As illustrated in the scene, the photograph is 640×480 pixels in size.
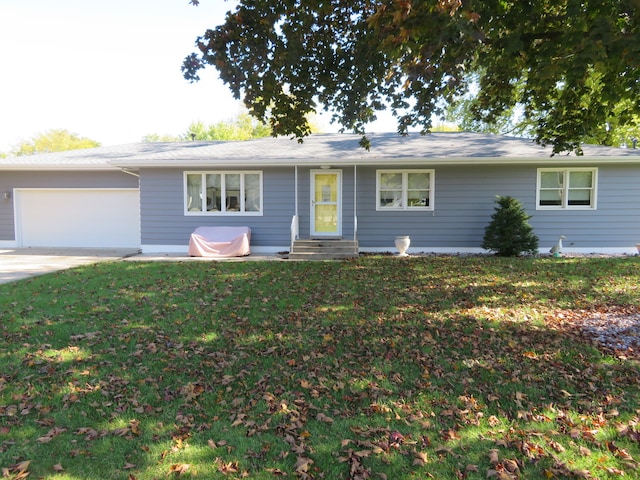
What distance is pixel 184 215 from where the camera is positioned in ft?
40.1

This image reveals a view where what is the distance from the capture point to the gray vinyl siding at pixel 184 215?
12023mm

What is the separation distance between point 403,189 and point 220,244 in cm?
570

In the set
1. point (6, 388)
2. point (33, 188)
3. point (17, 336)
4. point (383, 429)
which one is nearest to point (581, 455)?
point (383, 429)

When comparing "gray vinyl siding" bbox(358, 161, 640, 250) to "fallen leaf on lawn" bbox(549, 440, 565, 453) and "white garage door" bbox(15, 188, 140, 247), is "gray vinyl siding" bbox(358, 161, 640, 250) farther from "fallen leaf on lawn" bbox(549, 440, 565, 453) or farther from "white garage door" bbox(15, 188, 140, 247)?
"fallen leaf on lawn" bbox(549, 440, 565, 453)

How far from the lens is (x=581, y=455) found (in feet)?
8.37

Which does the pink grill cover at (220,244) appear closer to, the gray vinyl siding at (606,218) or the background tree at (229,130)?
the gray vinyl siding at (606,218)

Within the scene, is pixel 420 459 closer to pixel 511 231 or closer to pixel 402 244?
pixel 402 244

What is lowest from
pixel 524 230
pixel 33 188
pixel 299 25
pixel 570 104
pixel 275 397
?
pixel 275 397

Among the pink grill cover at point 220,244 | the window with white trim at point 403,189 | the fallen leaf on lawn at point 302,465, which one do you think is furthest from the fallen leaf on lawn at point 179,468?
the window with white trim at point 403,189

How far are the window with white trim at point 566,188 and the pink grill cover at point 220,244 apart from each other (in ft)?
28.9

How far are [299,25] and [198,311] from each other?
4.29 metres

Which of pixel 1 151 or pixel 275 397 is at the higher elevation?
pixel 1 151

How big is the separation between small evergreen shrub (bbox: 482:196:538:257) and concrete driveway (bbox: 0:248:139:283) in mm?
10562

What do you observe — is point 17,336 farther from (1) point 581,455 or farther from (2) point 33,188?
(2) point 33,188
